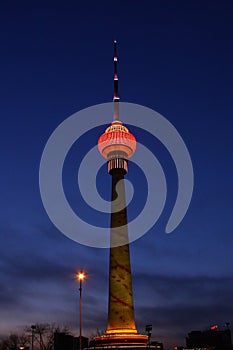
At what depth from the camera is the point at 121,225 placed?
8488cm

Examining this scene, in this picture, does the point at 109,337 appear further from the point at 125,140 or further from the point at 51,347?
the point at 51,347

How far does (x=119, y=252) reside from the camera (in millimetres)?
82812

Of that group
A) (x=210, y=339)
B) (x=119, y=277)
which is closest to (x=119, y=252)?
(x=119, y=277)

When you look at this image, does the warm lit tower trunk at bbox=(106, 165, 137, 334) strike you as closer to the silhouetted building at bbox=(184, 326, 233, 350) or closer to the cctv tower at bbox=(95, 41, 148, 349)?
the cctv tower at bbox=(95, 41, 148, 349)

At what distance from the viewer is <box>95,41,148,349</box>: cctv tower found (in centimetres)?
7594

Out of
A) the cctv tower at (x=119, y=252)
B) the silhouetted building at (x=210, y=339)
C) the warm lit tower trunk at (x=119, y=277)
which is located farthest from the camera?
the silhouetted building at (x=210, y=339)

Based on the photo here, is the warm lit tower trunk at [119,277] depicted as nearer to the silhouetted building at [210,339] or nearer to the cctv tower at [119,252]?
the cctv tower at [119,252]

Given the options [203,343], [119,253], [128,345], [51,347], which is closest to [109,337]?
[128,345]

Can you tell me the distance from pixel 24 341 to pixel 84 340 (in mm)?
24180

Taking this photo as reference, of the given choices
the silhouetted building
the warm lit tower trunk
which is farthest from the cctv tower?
the silhouetted building

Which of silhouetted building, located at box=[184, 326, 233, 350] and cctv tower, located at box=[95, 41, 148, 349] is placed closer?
cctv tower, located at box=[95, 41, 148, 349]

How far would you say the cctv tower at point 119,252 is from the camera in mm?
75938

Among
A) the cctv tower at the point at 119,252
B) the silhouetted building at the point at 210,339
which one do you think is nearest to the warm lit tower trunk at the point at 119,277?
the cctv tower at the point at 119,252

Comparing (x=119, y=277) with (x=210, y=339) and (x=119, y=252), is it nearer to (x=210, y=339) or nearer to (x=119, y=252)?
(x=119, y=252)
